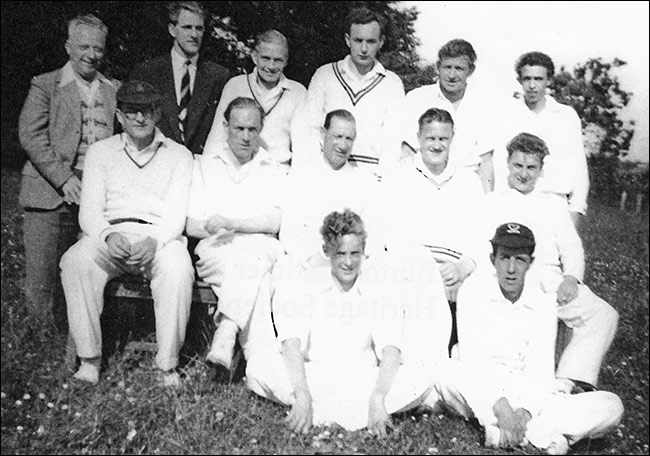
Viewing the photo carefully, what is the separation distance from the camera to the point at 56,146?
4859mm

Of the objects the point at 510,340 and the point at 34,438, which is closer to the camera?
the point at 34,438

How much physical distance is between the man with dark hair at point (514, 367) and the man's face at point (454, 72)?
4.36ft

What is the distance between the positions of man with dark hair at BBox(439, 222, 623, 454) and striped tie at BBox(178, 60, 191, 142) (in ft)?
8.50

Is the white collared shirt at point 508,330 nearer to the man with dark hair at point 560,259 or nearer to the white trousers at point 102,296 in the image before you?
the man with dark hair at point 560,259

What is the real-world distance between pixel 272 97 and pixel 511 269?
2278 millimetres

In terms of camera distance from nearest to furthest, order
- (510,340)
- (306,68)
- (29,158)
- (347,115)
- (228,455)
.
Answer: (228,455) < (510,340) < (347,115) < (29,158) < (306,68)

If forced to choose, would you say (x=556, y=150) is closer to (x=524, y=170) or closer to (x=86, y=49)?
(x=524, y=170)

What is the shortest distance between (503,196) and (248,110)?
1.87 metres

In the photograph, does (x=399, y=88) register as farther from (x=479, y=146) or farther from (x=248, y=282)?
(x=248, y=282)

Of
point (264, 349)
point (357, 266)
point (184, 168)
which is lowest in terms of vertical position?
point (264, 349)

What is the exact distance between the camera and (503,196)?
4.62m

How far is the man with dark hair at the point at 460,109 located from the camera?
4.94 metres

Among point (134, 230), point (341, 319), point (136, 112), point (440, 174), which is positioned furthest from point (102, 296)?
point (440, 174)

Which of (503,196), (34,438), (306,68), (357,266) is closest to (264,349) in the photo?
(357,266)
